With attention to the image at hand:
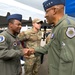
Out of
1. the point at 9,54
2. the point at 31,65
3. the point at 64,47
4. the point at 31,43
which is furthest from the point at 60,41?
the point at 31,65

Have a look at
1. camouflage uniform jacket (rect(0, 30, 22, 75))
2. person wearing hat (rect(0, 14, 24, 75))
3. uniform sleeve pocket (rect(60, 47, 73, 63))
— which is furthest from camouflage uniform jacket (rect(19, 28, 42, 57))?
uniform sleeve pocket (rect(60, 47, 73, 63))

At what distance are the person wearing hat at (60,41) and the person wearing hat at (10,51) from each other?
820mm

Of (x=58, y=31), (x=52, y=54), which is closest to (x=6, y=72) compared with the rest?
(x=52, y=54)

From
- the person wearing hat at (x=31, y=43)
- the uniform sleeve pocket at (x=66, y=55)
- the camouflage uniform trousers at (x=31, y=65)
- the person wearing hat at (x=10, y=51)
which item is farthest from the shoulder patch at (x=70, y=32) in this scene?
the camouflage uniform trousers at (x=31, y=65)

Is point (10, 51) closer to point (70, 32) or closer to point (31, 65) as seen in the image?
point (70, 32)

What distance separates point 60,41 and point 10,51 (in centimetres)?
104

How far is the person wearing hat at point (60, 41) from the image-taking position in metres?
2.29

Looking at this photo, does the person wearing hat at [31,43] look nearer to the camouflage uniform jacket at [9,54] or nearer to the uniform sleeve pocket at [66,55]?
the camouflage uniform jacket at [9,54]

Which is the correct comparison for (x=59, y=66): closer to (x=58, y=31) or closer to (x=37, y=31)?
(x=58, y=31)

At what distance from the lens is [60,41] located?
2412 mm

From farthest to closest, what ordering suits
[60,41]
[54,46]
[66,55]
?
[54,46]
[60,41]
[66,55]

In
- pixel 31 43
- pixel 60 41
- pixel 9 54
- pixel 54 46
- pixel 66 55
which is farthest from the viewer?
pixel 31 43

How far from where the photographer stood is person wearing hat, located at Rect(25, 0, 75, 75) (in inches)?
90.3

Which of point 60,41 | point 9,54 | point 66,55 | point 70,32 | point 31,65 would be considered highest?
point 70,32
